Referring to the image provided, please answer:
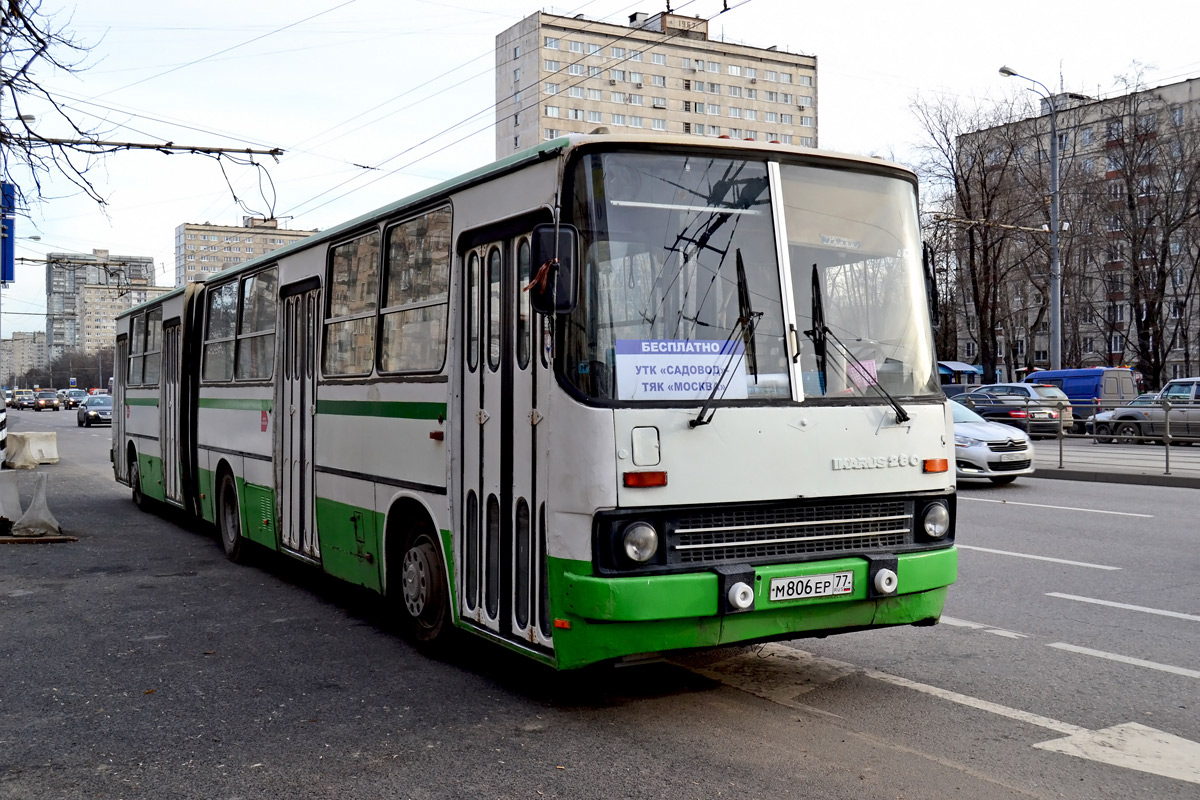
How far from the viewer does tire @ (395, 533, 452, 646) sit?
6.67 metres

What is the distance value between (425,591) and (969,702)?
10.1 feet

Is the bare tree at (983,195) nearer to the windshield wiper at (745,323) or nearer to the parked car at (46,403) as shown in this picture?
the windshield wiper at (745,323)

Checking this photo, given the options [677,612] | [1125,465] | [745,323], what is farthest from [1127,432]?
[677,612]

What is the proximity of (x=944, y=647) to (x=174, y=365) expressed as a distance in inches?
382

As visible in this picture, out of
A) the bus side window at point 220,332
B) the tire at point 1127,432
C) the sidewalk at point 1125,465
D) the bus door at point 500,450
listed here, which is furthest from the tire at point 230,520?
the tire at point 1127,432

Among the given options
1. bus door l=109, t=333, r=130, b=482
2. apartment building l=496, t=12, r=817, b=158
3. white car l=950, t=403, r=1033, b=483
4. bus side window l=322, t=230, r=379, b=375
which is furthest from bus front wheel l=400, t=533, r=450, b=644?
apartment building l=496, t=12, r=817, b=158

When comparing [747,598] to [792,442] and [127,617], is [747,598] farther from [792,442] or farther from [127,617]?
[127,617]

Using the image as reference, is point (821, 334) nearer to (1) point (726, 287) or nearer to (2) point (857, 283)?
(2) point (857, 283)

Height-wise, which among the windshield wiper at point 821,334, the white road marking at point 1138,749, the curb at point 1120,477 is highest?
the windshield wiper at point 821,334

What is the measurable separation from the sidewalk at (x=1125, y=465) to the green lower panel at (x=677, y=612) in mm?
14105

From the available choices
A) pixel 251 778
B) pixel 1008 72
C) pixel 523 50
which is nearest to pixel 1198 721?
pixel 251 778

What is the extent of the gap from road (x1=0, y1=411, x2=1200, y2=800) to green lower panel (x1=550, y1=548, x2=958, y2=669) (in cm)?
40

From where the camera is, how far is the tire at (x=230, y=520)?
10633 mm

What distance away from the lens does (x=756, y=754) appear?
4.82 metres
